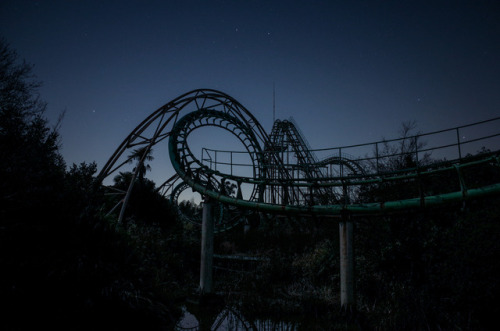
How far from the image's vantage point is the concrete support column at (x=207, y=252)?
8763 mm

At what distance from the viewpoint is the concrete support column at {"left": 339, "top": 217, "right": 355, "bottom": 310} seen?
6.61 metres

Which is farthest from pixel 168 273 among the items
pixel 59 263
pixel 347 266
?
pixel 347 266

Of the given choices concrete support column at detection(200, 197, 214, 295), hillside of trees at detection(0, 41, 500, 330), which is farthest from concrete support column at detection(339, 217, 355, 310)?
concrete support column at detection(200, 197, 214, 295)

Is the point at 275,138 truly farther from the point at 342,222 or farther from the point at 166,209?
the point at 342,222

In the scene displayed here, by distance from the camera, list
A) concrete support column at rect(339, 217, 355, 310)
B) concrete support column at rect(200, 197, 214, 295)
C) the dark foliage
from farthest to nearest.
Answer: concrete support column at rect(200, 197, 214, 295)
concrete support column at rect(339, 217, 355, 310)
the dark foliage

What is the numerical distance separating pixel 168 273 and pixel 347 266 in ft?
24.5

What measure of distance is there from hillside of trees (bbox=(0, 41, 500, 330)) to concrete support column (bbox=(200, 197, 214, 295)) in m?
0.89

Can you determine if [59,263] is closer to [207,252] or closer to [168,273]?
[207,252]

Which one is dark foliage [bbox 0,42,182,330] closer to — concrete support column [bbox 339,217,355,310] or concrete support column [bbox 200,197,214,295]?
concrete support column [bbox 200,197,214,295]

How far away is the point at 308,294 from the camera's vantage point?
8844 mm

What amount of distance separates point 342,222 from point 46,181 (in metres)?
7.44

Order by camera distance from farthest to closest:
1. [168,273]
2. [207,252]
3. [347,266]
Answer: [168,273] < [207,252] < [347,266]

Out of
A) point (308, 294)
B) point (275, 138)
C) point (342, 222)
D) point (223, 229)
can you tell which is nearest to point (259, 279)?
point (308, 294)

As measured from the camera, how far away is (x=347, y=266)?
6691mm
